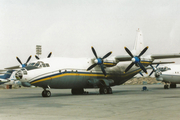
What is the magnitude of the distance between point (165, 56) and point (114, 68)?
6.84 m

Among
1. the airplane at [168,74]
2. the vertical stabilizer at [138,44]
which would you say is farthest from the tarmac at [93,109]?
the airplane at [168,74]

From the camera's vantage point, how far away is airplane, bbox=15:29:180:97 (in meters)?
24.4

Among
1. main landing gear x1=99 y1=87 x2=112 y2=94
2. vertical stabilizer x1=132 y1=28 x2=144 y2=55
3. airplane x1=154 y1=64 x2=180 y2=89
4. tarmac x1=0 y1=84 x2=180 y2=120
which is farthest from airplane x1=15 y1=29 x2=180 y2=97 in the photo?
airplane x1=154 y1=64 x2=180 y2=89

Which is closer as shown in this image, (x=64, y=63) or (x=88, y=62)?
(x=64, y=63)

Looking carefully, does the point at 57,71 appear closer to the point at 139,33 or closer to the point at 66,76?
the point at 66,76

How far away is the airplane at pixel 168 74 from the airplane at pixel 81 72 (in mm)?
6851

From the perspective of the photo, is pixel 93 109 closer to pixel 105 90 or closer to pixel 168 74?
pixel 105 90

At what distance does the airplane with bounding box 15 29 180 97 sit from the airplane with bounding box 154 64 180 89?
685cm

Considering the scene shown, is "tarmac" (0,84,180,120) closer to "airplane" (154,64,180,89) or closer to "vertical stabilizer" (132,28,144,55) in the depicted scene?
"vertical stabilizer" (132,28,144,55)

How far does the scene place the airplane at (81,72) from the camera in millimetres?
24422

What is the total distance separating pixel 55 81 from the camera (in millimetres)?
25406

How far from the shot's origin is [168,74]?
3997cm

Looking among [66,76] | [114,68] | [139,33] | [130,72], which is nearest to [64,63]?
[66,76]

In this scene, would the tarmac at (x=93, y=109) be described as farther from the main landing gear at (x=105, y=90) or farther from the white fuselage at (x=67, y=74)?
the main landing gear at (x=105, y=90)
